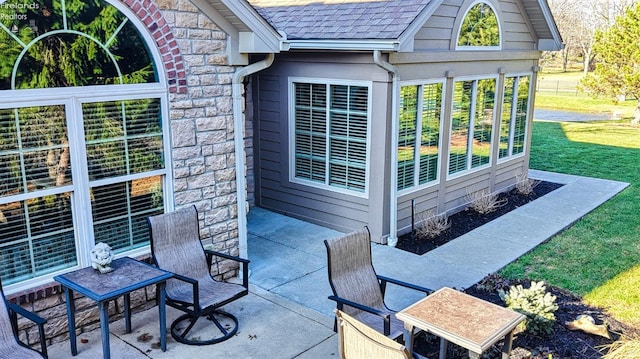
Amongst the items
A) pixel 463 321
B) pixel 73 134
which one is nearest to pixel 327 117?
pixel 73 134

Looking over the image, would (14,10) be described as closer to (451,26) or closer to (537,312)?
(537,312)

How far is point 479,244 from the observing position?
8391 millimetres

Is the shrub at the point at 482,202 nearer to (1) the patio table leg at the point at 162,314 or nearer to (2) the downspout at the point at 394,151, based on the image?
(2) the downspout at the point at 394,151

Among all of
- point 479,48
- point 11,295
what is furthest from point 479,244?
point 11,295

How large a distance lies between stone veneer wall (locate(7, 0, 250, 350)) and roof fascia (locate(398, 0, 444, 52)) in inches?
101

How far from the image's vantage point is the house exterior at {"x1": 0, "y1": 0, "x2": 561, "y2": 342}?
4.98m

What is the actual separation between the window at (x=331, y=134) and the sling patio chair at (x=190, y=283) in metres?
3.37

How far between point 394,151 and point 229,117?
287 centimetres

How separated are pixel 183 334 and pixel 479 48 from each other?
24.1 ft

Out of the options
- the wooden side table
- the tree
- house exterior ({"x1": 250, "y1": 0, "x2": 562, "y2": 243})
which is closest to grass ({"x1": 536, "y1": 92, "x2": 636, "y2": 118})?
the tree

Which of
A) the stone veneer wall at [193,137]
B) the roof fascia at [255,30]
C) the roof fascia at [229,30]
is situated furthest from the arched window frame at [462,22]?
the stone veneer wall at [193,137]

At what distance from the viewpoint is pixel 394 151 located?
816 centimetres

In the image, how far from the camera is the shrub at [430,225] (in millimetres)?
8609

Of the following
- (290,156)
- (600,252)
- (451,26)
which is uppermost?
(451,26)
